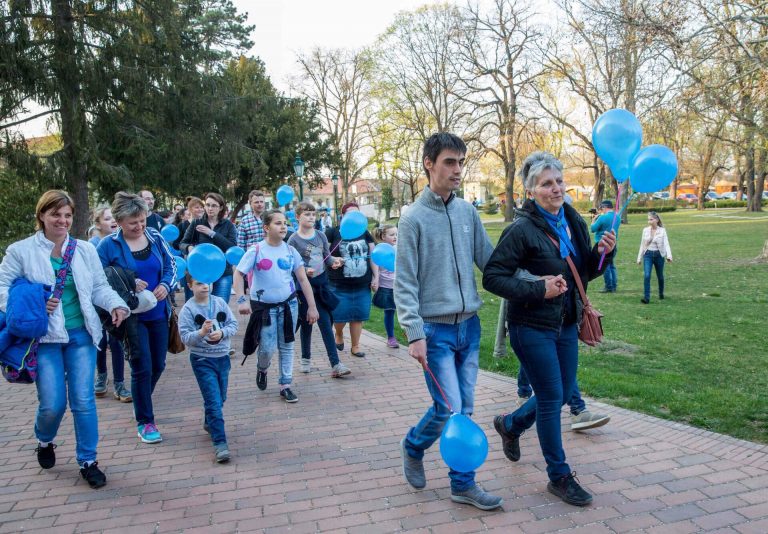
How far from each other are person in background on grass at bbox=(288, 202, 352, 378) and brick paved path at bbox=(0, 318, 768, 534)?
1095 millimetres

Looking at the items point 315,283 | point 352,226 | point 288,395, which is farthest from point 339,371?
point 352,226

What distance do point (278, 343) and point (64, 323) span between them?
2.17 m

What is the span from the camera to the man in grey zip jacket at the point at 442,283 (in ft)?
10.8

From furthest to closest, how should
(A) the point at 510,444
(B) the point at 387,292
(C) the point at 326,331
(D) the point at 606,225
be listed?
(D) the point at 606,225
(B) the point at 387,292
(C) the point at 326,331
(A) the point at 510,444

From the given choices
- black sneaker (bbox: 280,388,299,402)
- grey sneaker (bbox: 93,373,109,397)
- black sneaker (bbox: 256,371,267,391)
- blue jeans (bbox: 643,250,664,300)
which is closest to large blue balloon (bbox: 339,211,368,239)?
black sneaker (bbox: 256,371,267,391)

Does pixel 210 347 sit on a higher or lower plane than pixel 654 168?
lower

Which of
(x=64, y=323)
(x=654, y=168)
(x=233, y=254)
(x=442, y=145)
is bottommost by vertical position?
(x=64, y=323)

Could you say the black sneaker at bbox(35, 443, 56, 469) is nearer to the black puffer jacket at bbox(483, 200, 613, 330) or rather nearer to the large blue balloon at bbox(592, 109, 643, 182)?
the black puffer jacket at bbox(483, 200, 613, 330)

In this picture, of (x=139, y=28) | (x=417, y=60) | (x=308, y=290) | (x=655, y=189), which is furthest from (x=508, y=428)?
(x=417, y=60)

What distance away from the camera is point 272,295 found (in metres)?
5.49

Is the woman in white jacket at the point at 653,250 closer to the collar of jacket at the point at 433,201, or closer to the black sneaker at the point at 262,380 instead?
the black sneaker at the point at 262,380

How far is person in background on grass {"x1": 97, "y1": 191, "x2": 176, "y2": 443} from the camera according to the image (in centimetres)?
450

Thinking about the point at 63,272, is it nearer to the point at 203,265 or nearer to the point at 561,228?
the point at 203,265

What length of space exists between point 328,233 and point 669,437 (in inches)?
178
